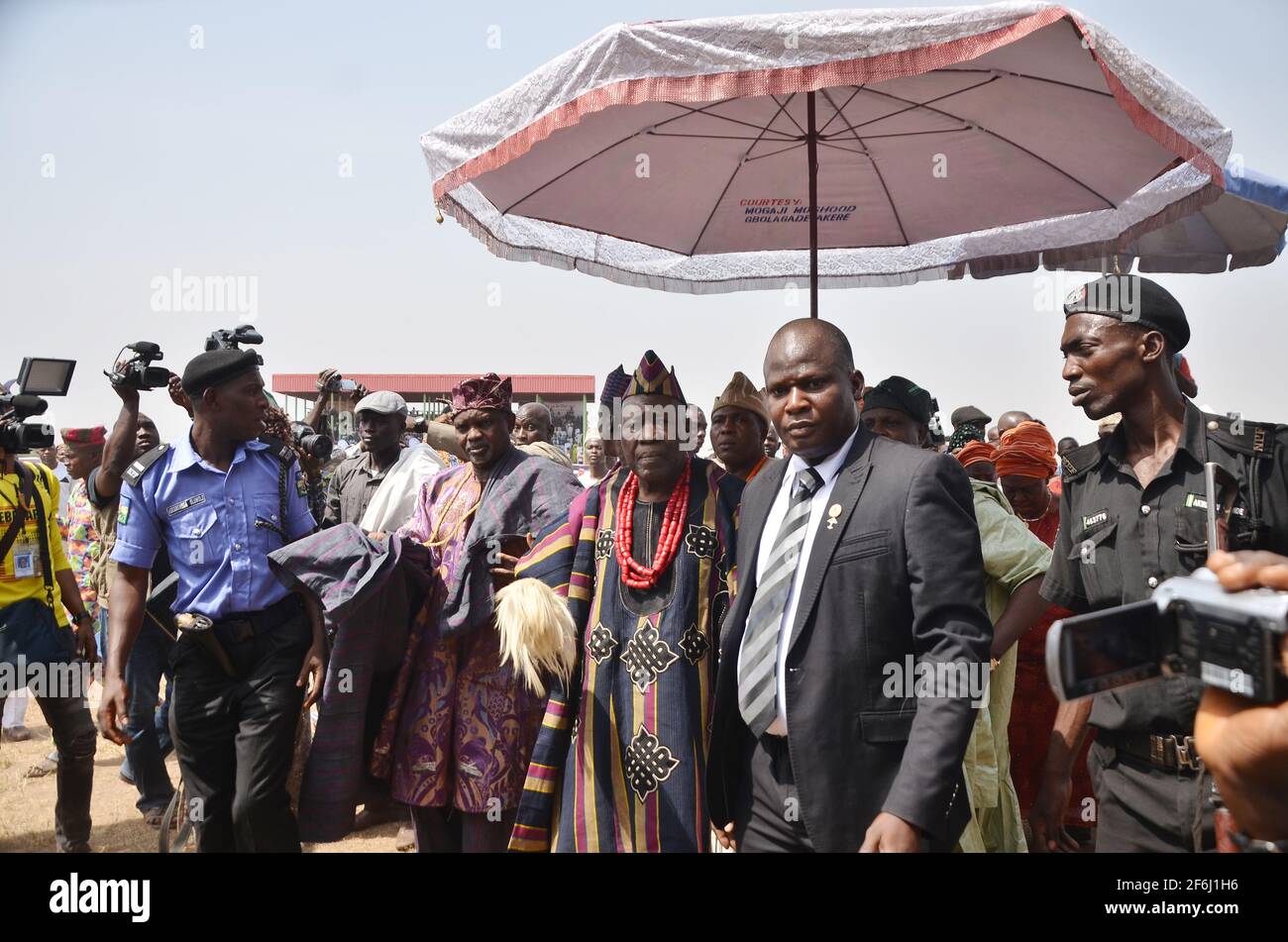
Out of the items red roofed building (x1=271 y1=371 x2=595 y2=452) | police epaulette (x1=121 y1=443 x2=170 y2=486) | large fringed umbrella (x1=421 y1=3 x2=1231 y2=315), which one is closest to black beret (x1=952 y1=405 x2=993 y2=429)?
large fringed umbrella (x1=421 y1=3 x2=1231 y2=315)

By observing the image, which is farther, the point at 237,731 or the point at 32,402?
the point at 32,402

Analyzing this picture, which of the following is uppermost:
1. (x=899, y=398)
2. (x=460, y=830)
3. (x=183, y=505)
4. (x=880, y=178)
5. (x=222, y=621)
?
(x=880, y=178)

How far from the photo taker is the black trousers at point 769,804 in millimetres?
2383

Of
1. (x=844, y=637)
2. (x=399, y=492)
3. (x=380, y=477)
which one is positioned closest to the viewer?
(x=844, y=637)

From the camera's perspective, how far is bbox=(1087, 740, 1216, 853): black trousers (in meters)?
2.28

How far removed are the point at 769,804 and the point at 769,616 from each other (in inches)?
20.1

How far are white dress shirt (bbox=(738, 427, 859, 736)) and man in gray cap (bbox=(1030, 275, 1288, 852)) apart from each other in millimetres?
773

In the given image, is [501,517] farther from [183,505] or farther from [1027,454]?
[1027,454]

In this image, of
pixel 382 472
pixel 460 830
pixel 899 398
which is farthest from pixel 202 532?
pixel 899 398

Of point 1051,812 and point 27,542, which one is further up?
point 27,542

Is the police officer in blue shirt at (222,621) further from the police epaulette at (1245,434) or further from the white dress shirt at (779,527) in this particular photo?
the police epaulette at (1245,434)

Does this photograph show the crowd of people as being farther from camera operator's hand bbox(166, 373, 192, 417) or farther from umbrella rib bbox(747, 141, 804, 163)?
umbrella rib bbox(747, 141, 804, 163)

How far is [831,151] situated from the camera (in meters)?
4.75
